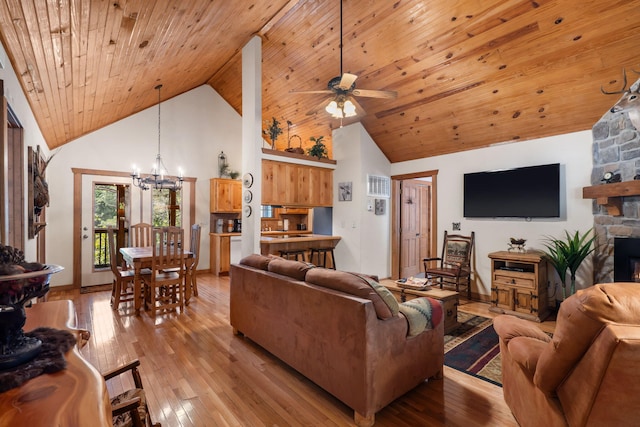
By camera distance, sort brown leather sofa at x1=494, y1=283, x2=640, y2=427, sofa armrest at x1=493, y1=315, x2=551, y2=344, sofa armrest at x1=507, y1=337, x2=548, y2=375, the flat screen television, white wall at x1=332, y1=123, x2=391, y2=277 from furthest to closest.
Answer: white wall at x1=332, y1=123, x2=391, y2=277
the flat screen television
sofa armrest at x1=493, y1=315, x2=551, y2=344
sofa armrest at x1=507, y1=337, x2=548, y2=375
brown leather sofa at x1=494, y1=283, x2=640, y2=427

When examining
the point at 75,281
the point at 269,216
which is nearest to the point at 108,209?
the point at 75,281

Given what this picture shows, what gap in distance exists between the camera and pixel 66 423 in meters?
0.66

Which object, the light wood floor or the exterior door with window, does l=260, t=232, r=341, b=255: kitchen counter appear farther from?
the exterior door with window

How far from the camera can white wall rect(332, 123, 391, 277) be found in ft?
19.1

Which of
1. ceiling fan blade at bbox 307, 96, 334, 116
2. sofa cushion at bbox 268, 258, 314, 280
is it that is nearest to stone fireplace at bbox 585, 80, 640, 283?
ceiling fan blade at bbox 307, 96, 334, 116

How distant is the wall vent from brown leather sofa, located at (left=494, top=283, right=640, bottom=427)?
462 centimetres

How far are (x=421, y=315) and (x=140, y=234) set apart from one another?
520 centimetres

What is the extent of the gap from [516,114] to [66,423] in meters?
5.13

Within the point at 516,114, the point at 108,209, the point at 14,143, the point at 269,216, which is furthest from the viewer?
the point at 269,216

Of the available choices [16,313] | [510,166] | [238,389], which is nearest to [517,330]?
[238,389]

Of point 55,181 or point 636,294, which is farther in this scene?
point 55,181

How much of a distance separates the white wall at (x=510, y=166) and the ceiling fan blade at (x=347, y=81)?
A: 2954mm

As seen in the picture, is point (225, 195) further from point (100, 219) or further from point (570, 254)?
point (570, 254)

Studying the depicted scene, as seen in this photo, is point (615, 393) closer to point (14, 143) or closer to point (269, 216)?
point (14, 143)
